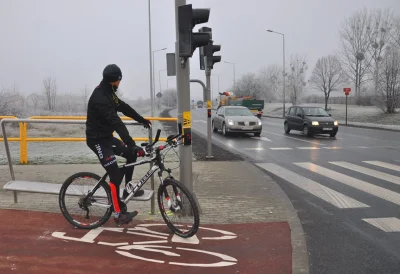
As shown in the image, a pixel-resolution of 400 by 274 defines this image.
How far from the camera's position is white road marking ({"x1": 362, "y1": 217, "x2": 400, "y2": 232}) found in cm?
505

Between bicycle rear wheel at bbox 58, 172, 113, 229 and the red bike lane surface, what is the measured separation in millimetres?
134

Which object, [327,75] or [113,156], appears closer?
[113,156]

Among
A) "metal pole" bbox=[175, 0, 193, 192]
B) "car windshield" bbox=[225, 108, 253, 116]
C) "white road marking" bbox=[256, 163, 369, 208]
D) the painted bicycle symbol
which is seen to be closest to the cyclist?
the painted bicycle symbol

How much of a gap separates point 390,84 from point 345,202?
2964cm

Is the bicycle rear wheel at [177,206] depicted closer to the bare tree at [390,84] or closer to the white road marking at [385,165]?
the white road marking at [385,165]

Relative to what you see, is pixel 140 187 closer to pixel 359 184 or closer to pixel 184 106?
pixel 184 106

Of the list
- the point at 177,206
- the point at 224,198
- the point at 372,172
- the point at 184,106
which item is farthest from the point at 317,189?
the point at 177,206

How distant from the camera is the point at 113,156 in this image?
14.8ft

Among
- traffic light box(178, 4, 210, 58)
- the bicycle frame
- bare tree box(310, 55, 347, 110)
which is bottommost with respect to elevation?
the bicycle frame

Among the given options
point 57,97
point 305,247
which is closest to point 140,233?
point 305,247

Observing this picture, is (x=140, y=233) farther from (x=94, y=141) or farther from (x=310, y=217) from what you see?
(x=310, y=217)

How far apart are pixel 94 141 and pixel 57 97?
160 ft

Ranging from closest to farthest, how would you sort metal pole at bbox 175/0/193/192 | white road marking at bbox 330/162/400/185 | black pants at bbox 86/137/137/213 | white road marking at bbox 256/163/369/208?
black pants at bbox 86/137/137/213 < metal pole at bbox 175/0/193/192 < white road marking at bbox 256/163/369/208 < white road marking at bbox 330/162/400/185

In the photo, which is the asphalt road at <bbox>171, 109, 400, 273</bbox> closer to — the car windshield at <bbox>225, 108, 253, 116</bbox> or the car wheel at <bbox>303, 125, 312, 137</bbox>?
the car wheel at <bbox>303, 125, 312, 137</bbox>
